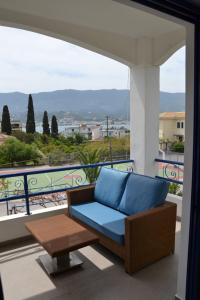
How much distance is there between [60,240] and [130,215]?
0.93 metres

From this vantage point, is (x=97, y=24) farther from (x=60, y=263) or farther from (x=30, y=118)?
(x=60, y=263)

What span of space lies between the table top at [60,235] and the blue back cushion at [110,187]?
66 cm

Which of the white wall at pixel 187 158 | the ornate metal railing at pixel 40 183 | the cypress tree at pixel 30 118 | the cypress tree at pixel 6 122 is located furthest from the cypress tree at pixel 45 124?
the white wall at pixel 187 158

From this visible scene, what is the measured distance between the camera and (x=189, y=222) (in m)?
1.86

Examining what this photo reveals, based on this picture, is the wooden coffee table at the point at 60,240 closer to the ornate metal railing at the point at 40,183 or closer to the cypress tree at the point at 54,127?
the ornate metal railing at the point at 40,183

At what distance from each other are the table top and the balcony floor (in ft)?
1.27

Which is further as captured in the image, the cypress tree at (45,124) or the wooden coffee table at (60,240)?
the cypress tree at (45,124)

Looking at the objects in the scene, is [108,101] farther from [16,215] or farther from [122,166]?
[16,215]

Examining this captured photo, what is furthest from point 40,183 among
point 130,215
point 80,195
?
point 130,215

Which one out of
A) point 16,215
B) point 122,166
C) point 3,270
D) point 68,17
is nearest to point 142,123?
point 122,166

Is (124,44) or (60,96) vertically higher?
(124,44)

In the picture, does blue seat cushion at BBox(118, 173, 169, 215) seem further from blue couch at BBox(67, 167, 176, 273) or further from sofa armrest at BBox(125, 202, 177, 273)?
sofa armrest at BBox(125, 202, 177, 273)

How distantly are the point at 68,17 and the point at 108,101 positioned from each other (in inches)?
76.0

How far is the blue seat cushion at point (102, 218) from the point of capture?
2.62 m
